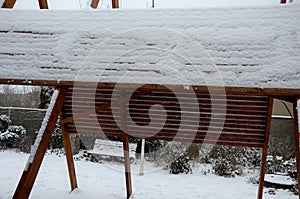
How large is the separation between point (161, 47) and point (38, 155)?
155cm

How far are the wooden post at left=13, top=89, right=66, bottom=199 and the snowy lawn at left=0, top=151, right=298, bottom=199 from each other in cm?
228

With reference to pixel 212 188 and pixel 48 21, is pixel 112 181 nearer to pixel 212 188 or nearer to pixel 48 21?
pixel 212 188

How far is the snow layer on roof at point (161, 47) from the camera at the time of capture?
2.55 metres

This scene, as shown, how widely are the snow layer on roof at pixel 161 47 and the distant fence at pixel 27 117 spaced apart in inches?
192

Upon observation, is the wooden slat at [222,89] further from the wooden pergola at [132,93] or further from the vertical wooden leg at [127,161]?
the vertical wooden leg at [127,161]

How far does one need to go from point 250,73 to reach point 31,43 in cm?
232

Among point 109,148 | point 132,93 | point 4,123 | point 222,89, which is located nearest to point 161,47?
point 222,89

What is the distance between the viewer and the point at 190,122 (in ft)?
13.9

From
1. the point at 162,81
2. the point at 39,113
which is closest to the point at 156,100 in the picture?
the point at 162,81

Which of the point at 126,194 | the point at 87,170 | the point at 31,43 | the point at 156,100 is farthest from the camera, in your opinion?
the point at 87,170

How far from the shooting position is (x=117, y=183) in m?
5.80

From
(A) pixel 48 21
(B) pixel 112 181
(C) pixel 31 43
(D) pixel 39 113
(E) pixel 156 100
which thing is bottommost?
(B) pixel 112 181

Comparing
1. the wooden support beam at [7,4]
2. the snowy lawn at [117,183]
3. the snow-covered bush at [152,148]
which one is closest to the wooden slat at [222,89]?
the wooden support beam at [7,4]

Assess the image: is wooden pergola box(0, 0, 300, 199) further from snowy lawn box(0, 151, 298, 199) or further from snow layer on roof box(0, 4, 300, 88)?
snowy lawn box(0, 151, 298, 199)
